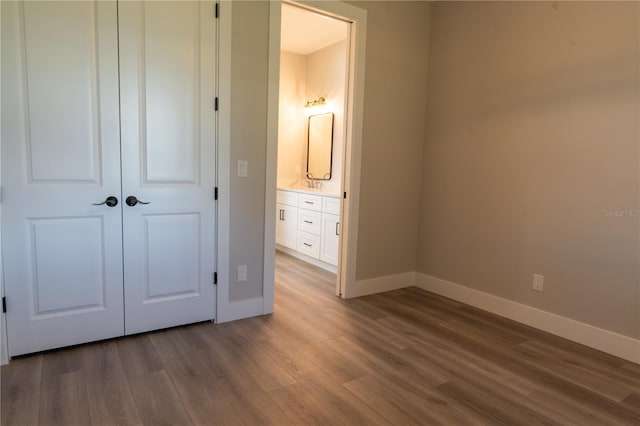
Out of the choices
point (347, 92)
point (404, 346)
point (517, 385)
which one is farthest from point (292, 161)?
point (517, 385)

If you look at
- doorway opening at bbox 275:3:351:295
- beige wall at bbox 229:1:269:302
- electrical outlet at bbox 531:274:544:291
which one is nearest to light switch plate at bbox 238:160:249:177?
beige wall at bbox 229:1:269:302

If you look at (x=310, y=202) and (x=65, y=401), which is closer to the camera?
(x=65, y=401)

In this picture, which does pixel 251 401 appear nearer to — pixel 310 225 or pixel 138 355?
pixel 138 355

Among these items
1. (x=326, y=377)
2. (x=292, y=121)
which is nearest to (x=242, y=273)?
(x=326, y=377)

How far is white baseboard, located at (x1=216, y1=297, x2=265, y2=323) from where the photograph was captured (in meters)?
2.93

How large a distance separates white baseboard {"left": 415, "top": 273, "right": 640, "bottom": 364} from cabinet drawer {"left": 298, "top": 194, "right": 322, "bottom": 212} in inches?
55.5

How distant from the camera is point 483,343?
272 centimetres

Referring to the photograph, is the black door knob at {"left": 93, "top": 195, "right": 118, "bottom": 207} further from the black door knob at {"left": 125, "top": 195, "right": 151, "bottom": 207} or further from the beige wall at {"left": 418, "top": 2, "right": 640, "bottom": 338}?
the beige wall at {"left": 418, "top": 2, "right": 640, "bottom": 338}

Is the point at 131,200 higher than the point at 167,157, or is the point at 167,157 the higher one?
the point at 167,157

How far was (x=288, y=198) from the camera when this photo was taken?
16.9 feet

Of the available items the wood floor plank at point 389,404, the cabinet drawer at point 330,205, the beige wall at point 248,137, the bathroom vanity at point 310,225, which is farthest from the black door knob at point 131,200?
the cabinet drawer at point 330,205

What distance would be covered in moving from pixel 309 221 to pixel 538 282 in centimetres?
249

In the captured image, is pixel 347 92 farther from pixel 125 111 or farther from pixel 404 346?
pixel 404 346

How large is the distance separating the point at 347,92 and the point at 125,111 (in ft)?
5.88
